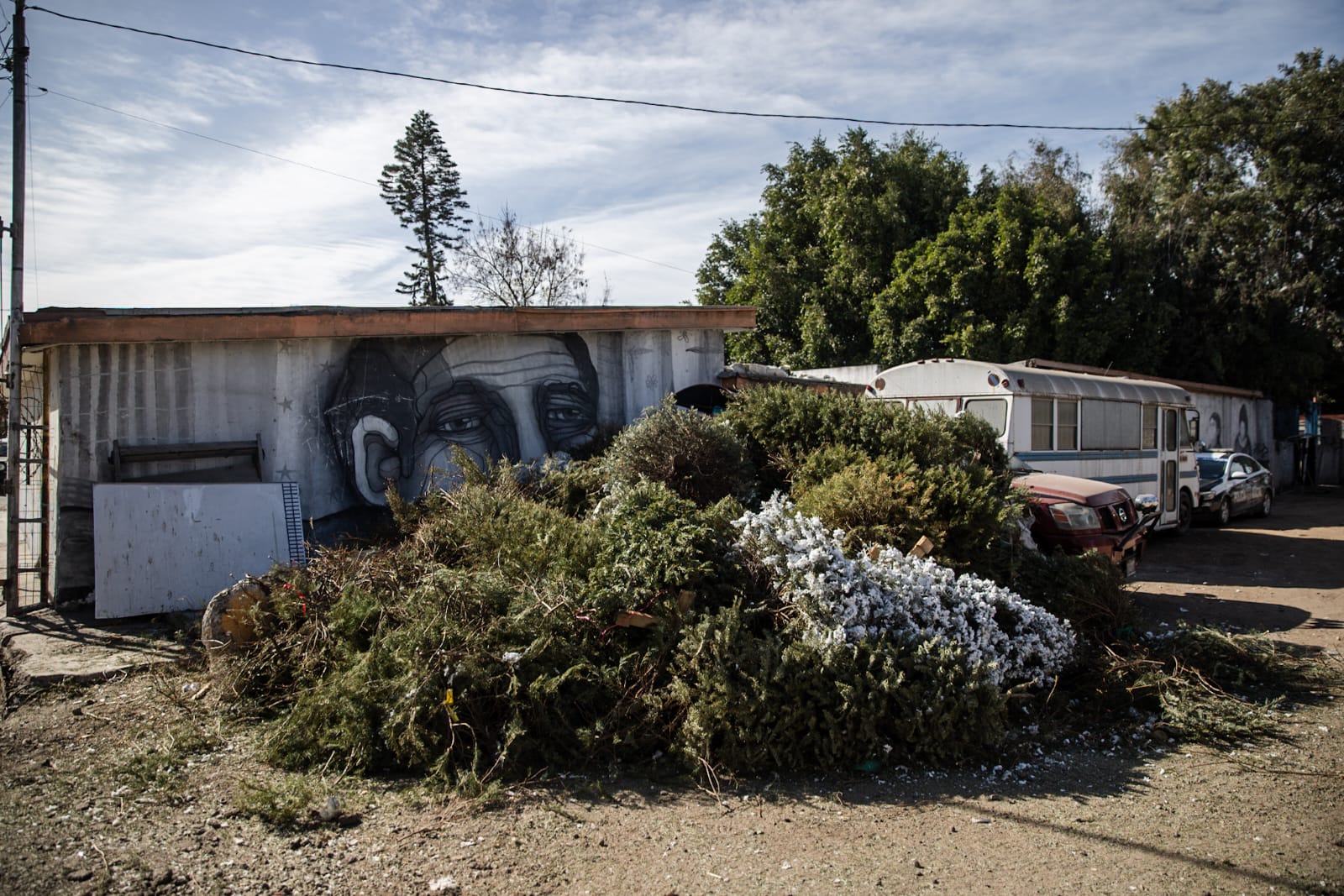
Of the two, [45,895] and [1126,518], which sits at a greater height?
[1126,518]

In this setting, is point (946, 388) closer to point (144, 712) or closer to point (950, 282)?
point (950, 282)

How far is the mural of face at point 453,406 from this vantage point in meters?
9.64

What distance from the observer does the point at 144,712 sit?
582 centimetres

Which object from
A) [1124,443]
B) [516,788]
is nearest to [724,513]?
[516,788]

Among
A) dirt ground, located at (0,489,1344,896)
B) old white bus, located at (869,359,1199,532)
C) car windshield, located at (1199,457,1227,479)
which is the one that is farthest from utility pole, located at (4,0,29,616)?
car windshield, located at (1199,457,1227,479)

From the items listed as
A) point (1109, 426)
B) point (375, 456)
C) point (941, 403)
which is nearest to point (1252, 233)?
point (1109, 426)

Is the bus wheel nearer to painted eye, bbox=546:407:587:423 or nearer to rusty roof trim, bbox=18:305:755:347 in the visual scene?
rusty roof trim, bbox=18:305:755:347

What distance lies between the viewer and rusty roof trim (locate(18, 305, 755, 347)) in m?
8.06

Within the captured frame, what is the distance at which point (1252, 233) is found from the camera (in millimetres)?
23875

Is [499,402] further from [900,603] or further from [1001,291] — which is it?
[1001,291]

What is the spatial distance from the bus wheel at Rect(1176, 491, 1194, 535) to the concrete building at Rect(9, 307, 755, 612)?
10.3 metres

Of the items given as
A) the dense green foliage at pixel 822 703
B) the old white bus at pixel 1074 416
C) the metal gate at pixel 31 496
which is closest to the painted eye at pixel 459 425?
the metal gate at pixel 31 496

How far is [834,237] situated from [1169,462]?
403 inches

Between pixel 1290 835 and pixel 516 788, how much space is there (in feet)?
12.5
